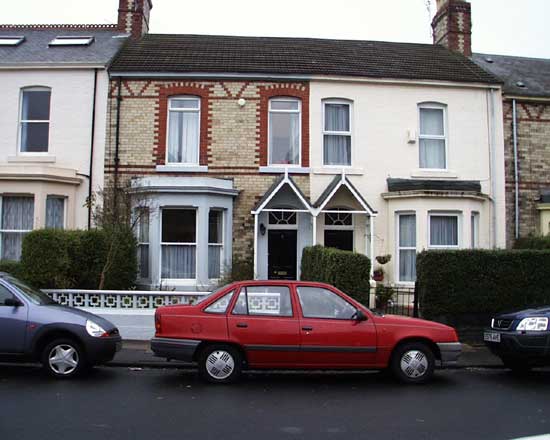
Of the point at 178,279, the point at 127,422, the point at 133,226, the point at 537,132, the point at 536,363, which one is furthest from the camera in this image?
the point at 537,132

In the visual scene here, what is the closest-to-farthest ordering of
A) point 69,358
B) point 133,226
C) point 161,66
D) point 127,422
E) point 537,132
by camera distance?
1. point 127,422
2. point 69,358
3. point 133,226
4. point 161,66
5. point 537,132

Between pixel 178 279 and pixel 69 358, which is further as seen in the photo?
pixel 178 279

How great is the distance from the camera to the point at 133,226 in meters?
13.5

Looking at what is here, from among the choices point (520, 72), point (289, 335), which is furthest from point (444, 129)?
point (289, 335)

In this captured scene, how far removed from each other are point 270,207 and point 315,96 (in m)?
3.56

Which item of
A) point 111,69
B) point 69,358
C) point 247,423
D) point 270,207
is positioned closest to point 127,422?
point 247,423

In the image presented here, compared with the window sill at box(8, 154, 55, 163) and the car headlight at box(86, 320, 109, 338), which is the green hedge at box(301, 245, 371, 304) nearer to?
the car headlight at box(86, 320, 109, 338)

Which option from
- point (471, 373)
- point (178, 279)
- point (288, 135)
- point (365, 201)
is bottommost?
point (471, 373)

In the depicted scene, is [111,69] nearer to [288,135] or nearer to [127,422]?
[288,135]

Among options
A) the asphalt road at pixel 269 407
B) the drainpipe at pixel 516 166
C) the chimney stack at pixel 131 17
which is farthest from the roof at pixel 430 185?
the chimney stack at pixel 131 17

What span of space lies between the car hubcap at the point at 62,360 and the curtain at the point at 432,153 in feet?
38.3

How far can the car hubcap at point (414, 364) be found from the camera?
7.84 metres

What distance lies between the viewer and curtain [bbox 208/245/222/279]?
14.8 m

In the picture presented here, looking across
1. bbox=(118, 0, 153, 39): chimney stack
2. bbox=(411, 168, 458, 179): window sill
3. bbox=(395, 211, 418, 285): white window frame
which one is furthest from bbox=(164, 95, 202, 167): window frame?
bbox=(411, 168, 458, 179): window sill
